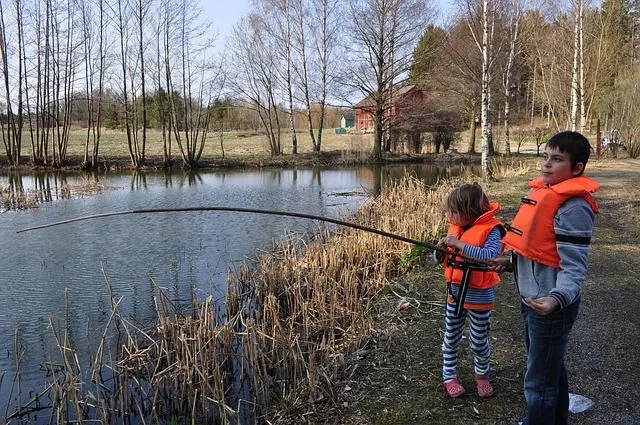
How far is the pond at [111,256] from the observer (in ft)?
18.8

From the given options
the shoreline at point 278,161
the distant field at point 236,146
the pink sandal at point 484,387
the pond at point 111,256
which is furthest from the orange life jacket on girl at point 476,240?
the distant field at point 236,146

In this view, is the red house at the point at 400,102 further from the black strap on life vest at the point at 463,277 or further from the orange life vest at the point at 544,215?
the orange life vest at the point at 544,215

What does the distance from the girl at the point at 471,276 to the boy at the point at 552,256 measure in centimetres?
45

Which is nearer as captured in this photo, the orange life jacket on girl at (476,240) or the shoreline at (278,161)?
the orange life jacket on girl at (476,240)

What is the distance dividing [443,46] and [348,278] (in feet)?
102

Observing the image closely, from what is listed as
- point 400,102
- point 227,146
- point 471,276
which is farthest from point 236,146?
point 471,276

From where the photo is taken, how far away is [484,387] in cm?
336

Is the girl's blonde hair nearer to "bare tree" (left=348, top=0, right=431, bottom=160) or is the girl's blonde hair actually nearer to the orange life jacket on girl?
the orange life jacket on girl

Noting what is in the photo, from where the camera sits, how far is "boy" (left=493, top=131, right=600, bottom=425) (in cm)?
234

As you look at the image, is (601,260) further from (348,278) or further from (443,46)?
(443,46)

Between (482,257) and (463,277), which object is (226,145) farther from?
(482,257)

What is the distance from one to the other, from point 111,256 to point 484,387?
25.1 ft

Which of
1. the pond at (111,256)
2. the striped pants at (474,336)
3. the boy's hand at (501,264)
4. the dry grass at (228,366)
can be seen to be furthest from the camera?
the pond at (111,256)

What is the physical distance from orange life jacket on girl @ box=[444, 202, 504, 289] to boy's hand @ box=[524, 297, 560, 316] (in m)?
0.78
